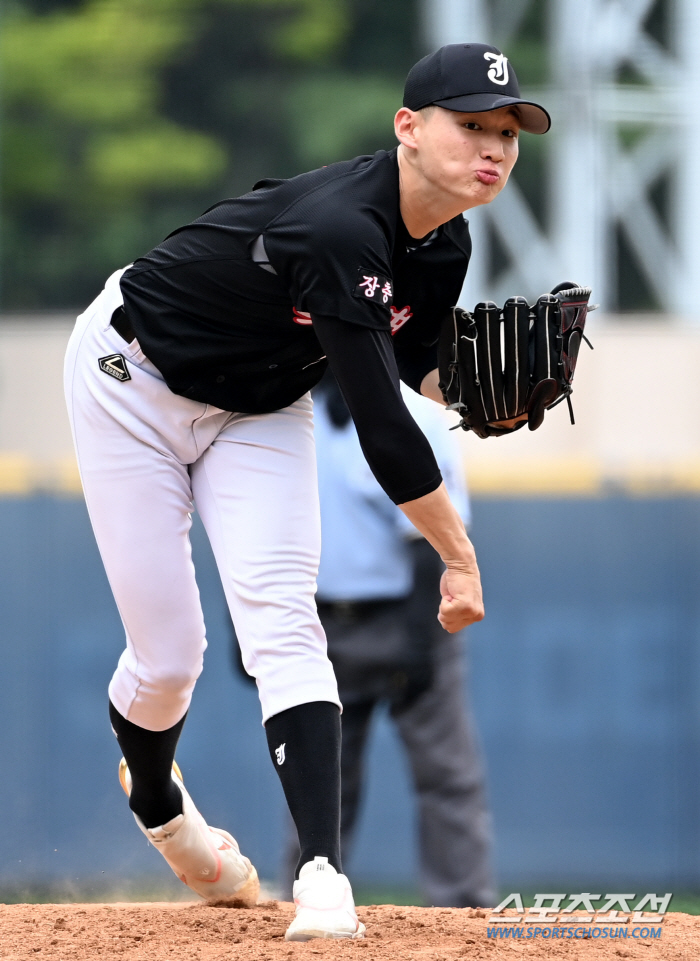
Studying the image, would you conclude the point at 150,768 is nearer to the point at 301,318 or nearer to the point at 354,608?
the point at 301,318

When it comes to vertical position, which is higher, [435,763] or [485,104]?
[485,104]

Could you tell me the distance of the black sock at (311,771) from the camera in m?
2.50

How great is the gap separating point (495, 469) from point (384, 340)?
11.2ft

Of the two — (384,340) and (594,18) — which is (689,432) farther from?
(384,340)

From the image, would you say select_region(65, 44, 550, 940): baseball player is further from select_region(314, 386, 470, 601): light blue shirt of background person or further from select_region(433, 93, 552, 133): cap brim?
select_region(314, 386, 470, 601): light blue shirt of background person

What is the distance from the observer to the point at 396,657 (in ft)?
14.1

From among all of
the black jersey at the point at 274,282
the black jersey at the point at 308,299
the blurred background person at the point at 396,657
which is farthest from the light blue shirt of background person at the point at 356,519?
the black jersey at the point at 274,282

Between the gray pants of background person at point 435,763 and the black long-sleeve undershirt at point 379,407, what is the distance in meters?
1.92

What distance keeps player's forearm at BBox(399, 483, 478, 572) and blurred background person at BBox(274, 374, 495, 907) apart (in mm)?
1740

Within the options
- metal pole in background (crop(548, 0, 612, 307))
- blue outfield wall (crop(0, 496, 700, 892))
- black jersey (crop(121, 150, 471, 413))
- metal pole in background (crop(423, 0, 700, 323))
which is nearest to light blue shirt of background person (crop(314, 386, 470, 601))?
blue outfield wall (crop(0, 496, 700, 892))

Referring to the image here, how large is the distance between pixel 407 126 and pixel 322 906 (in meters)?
1.45

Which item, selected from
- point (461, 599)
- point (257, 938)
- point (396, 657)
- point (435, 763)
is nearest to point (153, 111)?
point (396, 657)

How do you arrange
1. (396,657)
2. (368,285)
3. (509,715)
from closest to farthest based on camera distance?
(368,285) → (396,657) → (509,715)

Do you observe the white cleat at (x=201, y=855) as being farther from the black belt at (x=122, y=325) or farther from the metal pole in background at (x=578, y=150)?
the metal pole in background at (x=578, y=150)
